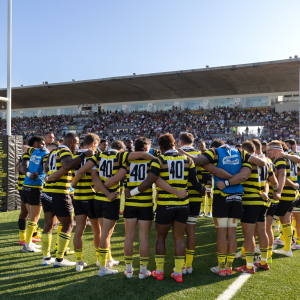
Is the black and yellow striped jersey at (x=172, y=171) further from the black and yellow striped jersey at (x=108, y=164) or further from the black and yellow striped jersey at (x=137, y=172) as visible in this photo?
the black and yellow striped jersey at (x=108, y=164)

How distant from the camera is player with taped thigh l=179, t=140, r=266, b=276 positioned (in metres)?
3.99

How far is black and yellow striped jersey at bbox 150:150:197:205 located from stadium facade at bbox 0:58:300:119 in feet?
77.3

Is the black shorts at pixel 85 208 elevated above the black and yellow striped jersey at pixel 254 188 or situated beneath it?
situated beneath

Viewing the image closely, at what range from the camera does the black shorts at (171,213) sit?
12.5 ft

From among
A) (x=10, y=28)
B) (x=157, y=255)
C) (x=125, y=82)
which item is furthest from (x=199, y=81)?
(x=157, y=255)

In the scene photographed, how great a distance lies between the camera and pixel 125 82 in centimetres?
3000

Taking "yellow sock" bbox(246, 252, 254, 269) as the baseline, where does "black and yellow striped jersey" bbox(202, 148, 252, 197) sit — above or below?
above

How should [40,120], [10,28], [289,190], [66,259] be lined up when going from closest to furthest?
[66,259]
[289,190]
[10,28]
[40,120]

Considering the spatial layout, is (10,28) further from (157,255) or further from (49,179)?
(157,255)

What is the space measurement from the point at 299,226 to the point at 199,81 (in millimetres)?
25059

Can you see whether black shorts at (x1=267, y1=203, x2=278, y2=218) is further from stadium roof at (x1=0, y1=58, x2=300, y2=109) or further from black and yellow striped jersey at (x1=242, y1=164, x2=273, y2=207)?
stadium roof at (x1=0, y1=58, x2=300, y2=109)

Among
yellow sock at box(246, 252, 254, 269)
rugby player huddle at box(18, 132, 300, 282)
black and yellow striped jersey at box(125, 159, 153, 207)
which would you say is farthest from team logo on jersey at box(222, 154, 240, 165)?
Result: yellow sock at box(246, 252, 254, 269)

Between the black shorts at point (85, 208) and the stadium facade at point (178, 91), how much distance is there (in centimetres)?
2379

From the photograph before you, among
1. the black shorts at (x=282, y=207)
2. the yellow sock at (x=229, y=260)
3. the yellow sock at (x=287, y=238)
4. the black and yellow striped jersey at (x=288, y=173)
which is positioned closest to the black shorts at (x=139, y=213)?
the yellow sock at (x=229, y=260)
